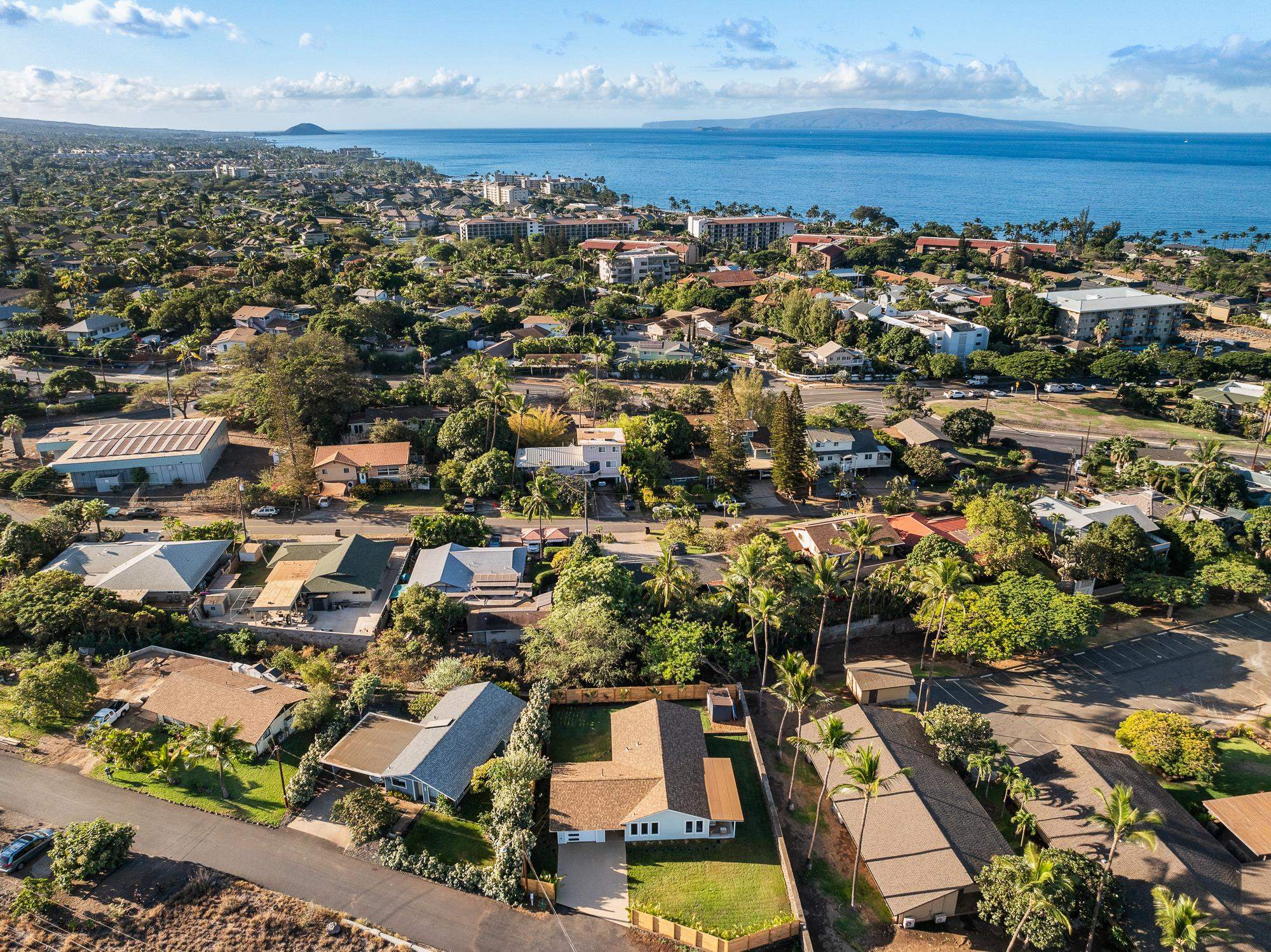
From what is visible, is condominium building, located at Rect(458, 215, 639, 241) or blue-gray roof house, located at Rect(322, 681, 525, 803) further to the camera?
condominium building, located at Rect(458, 215, 639, 241)

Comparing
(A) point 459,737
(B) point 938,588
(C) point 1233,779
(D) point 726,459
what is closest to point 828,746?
(B) point 938,588

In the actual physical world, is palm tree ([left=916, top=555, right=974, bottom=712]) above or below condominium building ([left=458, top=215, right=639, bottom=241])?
below

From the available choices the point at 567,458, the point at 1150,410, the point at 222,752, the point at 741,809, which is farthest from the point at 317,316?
the point at 1150,410

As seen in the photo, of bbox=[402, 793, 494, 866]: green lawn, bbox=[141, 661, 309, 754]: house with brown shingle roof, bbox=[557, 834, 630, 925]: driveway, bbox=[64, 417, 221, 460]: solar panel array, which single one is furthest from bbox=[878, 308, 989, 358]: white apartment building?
bbox=[141, 661, 309, 754]: house with brown shingle roof

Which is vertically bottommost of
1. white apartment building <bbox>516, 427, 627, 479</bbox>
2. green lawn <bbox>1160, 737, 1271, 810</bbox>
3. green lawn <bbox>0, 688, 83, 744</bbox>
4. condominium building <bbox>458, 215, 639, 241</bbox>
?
green lawn <bbox>1160, 737, 1271, 810</bbox>

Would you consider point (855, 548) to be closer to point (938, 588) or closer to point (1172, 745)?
point (938, 588)

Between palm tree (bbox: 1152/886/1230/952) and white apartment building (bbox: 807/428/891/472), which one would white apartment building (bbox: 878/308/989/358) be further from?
palm tree (bbox: 1152/886/1230/952)
